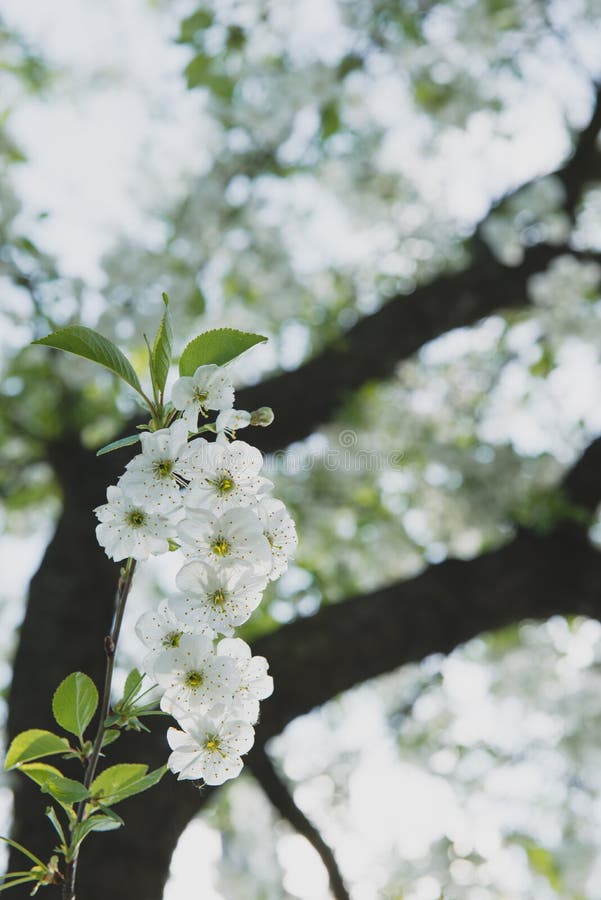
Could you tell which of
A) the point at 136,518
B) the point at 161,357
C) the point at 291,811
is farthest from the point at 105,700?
the point at 291,811

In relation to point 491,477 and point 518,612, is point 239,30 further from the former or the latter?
point 518,612

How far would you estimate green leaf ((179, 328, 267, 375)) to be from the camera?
0.80 metres

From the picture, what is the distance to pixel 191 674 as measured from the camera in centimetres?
79

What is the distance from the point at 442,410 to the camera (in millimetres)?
3781

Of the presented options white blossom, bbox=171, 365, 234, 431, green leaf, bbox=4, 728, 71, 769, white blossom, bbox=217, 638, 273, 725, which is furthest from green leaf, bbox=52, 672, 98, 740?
white blossom, bbox=171, 365, 234, 431

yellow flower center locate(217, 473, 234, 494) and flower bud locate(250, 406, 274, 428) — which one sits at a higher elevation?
flower bud locate(250, 406, 274, 428)

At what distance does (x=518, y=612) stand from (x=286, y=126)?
194 cm

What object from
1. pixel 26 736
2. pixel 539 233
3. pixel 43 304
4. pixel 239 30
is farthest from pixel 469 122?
pixel 26 736

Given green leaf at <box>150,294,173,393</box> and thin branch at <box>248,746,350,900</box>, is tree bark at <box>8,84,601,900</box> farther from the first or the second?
green leaf at <box>150,294,173,393</box>

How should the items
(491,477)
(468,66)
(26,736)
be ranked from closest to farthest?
(26,736) → (491,477) → (468,66)

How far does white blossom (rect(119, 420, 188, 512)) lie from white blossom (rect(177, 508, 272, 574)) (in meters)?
0.03

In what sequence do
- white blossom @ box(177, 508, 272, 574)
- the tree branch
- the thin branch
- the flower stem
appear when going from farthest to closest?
the tree branch, the thin branch, white blossom @ box(177, 508, 272, 574), the flower stem

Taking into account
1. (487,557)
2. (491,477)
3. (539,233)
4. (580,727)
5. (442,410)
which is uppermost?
(539,233)

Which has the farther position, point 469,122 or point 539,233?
point 539,233
